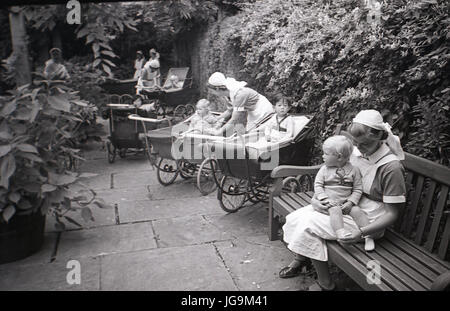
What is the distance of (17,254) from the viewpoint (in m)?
3.93

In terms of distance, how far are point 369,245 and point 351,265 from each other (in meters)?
0.26

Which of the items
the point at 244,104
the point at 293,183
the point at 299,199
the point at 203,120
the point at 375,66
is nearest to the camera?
the point at 375,66

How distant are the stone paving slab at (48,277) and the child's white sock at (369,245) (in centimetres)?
219

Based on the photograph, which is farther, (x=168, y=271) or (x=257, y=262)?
(x=257, y=262)

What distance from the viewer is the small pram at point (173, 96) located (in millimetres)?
11395

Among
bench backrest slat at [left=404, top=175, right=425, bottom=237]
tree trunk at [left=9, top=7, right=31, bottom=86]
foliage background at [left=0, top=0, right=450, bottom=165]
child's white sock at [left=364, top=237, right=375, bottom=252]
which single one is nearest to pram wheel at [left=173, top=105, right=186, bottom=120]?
foliage background at [left=0, top=0, right=450, bottom=165]

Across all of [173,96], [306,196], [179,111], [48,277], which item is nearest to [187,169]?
[306,196]

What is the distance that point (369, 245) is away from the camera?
9.43 ft

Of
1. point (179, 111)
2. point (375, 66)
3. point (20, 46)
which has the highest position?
Result: point (20, 46)

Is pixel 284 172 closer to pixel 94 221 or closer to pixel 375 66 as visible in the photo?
pixel 375 66

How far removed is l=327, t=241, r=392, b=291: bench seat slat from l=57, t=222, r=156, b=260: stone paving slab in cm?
200

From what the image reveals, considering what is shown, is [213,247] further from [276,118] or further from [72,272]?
[276,118]

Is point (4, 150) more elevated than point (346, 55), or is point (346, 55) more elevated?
point (346, 55)
